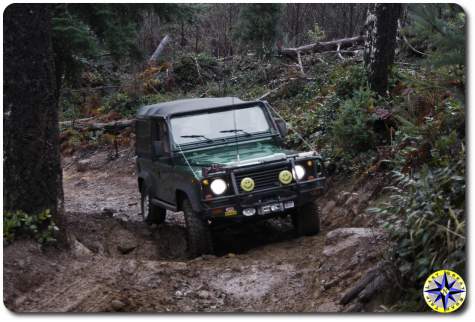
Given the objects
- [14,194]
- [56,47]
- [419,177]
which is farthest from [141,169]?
[419,177]

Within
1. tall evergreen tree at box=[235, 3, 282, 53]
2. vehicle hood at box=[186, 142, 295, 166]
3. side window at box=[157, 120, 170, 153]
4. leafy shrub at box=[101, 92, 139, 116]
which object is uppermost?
tall evergreen tree at box=[235, 3, 282, 53]

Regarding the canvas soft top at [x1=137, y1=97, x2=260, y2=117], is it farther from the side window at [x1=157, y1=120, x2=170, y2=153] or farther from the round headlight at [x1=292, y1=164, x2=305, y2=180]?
the round headlight at [x1=292, y1=164, x2=305, y2=180]

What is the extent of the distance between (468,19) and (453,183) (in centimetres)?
126

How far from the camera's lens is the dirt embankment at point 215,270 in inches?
215

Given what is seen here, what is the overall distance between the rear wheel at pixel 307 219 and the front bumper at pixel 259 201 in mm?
251

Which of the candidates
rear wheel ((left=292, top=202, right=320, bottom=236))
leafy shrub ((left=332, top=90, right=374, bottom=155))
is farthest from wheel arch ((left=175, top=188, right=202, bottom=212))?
leafy shrub ((left=332, top=90, right=374, bottom=155))

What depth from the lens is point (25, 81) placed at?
21.2 ft

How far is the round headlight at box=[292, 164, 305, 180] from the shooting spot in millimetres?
7531

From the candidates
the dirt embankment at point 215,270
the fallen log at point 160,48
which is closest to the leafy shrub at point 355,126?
the dirt embankment at point 215,270

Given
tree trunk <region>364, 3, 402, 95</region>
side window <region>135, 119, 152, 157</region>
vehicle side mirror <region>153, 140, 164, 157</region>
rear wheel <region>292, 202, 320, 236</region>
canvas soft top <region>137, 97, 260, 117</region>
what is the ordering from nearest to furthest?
rear wheel <region>292, 202, 320, 236</region>, vehicle side mirror <region>153, 140, 164, 157</region>, canvas soft top <region>137, 97, 260, 117</region>, side window <region>135, 119, 152, 157</region>, tree trunk <region>364, 3, 402, 95</region>

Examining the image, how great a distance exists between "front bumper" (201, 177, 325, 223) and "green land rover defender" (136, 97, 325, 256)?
0.03ft

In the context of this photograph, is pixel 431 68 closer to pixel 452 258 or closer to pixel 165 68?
pixel 452 258

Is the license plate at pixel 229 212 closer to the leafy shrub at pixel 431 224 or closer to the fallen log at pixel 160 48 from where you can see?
the leafy shrub at pixel 431 224

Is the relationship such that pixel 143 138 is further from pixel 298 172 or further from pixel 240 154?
pixel 298 172
